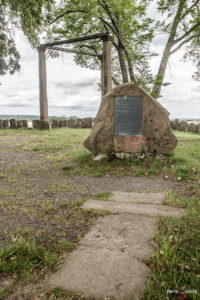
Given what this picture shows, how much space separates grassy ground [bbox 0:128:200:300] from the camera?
5.49ft

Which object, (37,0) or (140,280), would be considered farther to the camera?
(37,0)

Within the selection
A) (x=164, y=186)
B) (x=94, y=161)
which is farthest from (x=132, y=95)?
(x=164, y=186)

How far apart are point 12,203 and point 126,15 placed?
12.7 meters

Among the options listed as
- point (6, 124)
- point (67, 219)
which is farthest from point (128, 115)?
point (6, 124)

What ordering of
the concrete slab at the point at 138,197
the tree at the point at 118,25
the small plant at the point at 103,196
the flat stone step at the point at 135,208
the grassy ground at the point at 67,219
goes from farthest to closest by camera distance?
the tree at the point at 118,25 → the small plant at the point at 103,196 → the concrete slab at the point at 138,197 → the flat stone step at the point at 135,208 → the grassy ground at the point at 67,219

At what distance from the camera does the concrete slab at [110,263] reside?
1.54 meters

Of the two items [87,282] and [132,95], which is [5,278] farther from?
[132,95]

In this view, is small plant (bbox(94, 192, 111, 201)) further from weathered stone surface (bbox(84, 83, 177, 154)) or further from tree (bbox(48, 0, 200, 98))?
tree (bbox(48, 0, 200, 98))

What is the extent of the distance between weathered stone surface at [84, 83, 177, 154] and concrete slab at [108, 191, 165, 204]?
6.97 feet

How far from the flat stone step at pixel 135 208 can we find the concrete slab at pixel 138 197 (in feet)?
0.57

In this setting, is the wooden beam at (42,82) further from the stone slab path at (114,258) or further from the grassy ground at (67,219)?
the stone slab path at (114,258)

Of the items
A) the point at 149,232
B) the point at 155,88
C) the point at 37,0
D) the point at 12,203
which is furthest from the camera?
the point at 155,88

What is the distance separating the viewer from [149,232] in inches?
89.8

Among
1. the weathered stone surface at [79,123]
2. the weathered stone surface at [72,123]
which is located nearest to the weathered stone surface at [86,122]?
the weathered stone surface at [79,123]
